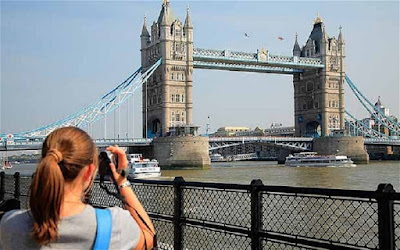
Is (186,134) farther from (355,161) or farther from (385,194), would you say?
(385,194)

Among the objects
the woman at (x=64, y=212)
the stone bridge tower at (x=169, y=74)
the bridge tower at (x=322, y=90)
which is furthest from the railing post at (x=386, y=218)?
the bridge tower at (x=322, y=90)

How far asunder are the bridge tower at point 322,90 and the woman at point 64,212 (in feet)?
194

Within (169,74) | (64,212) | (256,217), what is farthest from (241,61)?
(64,212)

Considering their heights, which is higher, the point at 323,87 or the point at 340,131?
the point at 323,87

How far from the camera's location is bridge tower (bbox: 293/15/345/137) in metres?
60.8

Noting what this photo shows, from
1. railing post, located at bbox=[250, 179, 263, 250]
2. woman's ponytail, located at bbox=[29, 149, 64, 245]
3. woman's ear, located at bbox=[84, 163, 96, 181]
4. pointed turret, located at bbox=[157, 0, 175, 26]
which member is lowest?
railing post, located at bbox=[250, 179, 263, 250]

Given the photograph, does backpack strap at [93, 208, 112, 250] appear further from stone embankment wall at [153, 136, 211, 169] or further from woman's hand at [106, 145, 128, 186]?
stone embankment wall at [153, 136, 211, 169]

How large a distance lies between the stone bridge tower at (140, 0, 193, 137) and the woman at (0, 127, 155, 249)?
4843 cm

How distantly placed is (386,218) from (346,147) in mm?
52742

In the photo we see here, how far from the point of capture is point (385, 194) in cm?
257

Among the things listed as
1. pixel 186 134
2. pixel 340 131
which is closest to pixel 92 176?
pixel 186 134

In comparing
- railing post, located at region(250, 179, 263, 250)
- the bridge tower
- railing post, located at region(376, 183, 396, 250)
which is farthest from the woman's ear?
the bridge tower

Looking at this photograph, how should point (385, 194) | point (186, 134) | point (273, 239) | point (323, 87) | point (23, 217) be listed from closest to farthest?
point (23, 217)
point (385, 194)
point (273, 239)
point (186, 134)
point (323, 87)

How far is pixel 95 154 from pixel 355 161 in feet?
175
